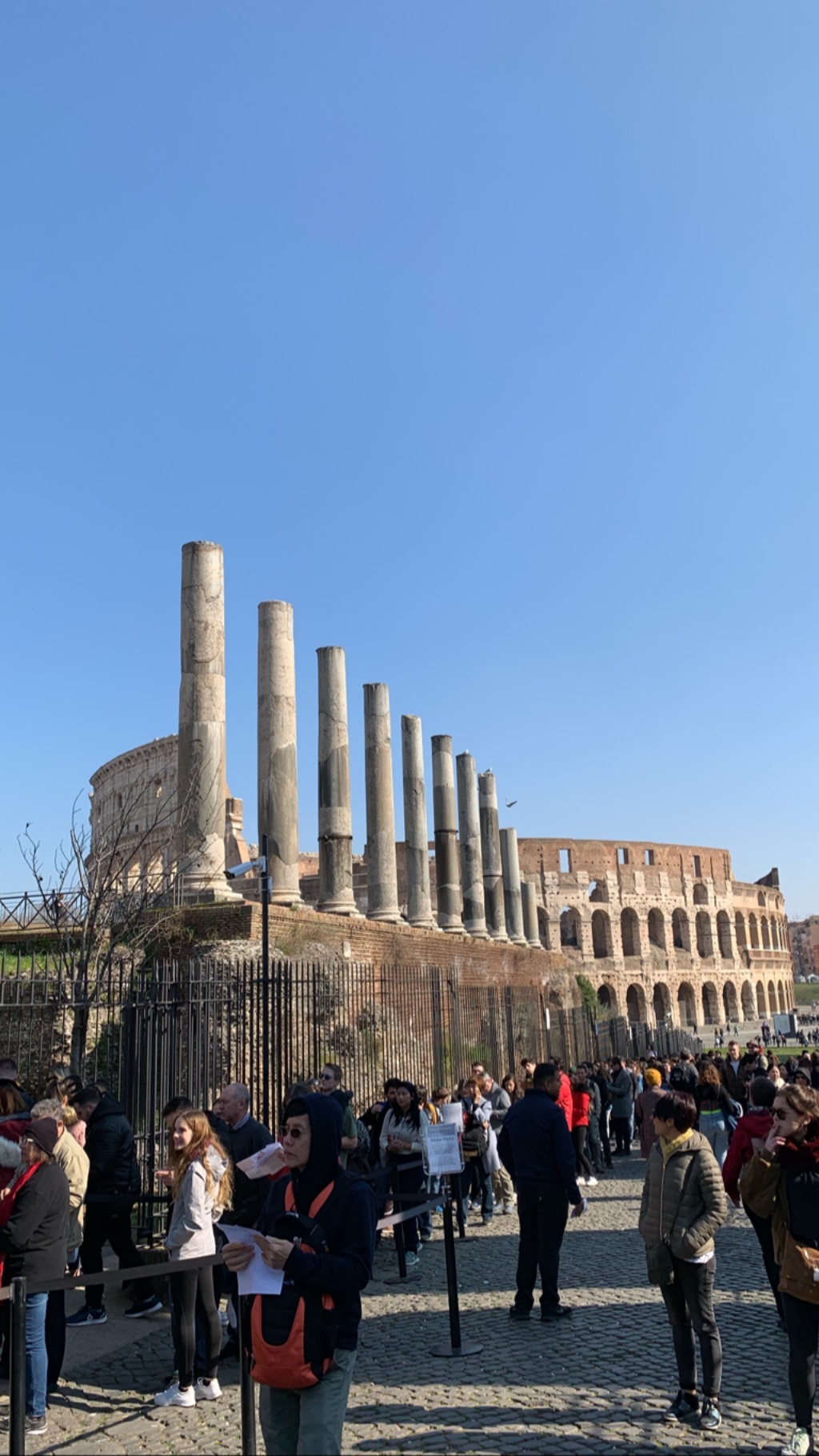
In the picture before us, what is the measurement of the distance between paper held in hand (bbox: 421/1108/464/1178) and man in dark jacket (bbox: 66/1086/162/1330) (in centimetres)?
188

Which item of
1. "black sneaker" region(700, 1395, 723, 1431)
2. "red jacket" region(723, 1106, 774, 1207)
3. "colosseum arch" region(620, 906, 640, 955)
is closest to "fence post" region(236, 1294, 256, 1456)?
"black sneaker" region(700, 1395, 723, 1431)

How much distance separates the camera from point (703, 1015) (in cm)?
6134

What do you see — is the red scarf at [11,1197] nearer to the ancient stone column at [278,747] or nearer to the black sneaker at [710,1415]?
the black sneaker at [710,1415]

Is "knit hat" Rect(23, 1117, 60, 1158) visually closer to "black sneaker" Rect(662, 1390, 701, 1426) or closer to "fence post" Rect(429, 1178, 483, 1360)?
"fence post" Rect(429, 1178, 483, 1360)

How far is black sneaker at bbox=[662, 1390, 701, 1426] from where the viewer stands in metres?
4.68

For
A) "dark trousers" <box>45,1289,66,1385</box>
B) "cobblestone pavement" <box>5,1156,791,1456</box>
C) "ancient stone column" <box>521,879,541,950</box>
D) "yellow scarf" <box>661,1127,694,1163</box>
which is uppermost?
"ancient stone column" <box>521,879,541,950</box>

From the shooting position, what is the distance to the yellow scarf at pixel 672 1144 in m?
5.08

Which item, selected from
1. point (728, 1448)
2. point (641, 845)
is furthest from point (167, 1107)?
point (641, 845)

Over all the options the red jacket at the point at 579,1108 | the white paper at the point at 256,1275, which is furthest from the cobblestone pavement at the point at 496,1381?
the red jacket at the point at 579,1108

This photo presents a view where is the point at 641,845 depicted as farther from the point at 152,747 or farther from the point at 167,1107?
the point at 167,1107

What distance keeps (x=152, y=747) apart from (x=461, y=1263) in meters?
31.7

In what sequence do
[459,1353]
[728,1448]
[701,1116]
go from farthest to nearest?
[701,1116] → [459,1353] → [728,1448]

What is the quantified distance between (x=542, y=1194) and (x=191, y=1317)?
7.85ft

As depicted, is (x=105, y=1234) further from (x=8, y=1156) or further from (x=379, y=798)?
(x=379, y=798)
